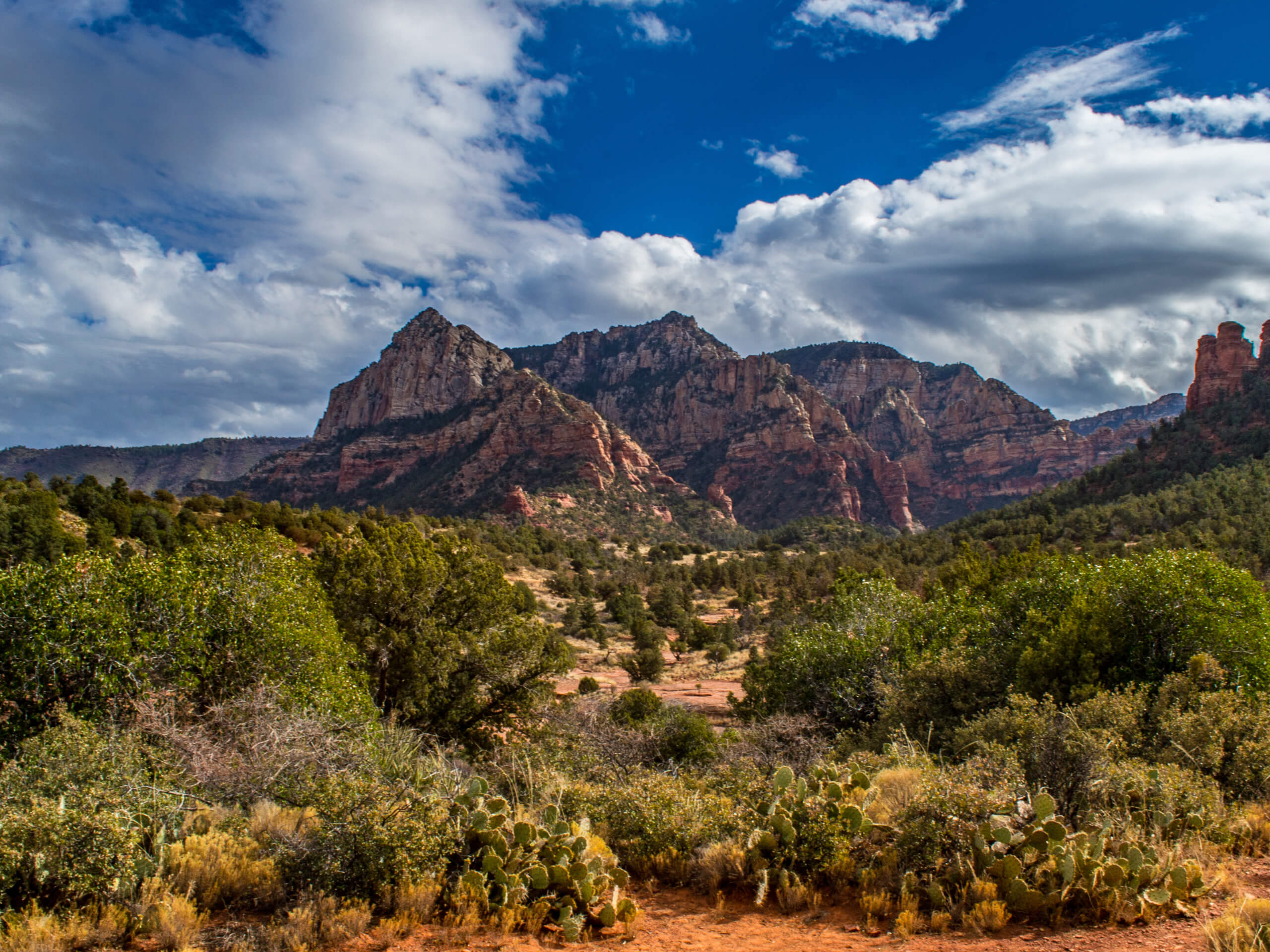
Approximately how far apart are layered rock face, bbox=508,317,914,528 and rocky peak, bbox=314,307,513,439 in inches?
1297

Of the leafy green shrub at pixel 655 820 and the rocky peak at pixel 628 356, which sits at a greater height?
the rocky peak at pixel 628 356

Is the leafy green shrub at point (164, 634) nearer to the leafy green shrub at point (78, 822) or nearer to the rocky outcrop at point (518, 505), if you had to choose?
the leafy green shrub at point (78, 822)

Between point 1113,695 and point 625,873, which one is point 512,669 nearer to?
point 625,873

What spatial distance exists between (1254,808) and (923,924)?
4.99 meters

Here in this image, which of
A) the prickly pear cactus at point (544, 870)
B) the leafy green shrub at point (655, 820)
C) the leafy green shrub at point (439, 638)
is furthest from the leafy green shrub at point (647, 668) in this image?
the prickly pear cactus at point (544, 870)

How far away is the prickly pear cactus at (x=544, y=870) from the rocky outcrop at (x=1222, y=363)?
335 feet

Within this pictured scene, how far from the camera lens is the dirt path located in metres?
5.93

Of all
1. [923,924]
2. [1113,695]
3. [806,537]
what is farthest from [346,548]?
[806,537]

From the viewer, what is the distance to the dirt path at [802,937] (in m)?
5.93

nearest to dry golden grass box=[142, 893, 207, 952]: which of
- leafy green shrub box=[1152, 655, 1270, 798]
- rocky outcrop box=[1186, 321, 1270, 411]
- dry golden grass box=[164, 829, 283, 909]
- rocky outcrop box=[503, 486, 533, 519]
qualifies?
dry golden grass box=[164, 829, 283, 909]

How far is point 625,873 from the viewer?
740 centimetres

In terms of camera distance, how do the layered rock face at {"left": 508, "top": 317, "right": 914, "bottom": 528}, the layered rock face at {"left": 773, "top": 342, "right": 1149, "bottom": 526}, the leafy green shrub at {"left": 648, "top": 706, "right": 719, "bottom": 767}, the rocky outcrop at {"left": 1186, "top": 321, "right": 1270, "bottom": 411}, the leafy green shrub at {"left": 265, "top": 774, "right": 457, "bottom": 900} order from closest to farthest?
1. the leafy green shrub at {"left": 265, "top": 774, "right": 457, "bottom": 900}
2. the leafy green shrub at {"left": 648, "top": 706, "right": 719, "bottom": 767}
3. the rocky outcrop at {"left": 1186, "top": 321, "right": 1270, "bottom": 411}
4. the layered rock face at {"left": 508, "top": 317, "right": 914, "bottom": 528}
5. the layered rock face at {"left": 773, "top": 342, "right": 1149, "bottom": 526}

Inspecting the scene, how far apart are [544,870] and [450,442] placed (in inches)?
4890

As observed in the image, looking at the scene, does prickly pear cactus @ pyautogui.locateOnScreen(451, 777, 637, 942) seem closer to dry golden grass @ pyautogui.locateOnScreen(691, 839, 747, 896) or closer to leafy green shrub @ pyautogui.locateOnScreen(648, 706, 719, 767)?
dry golden grass @ pyautogui.locateOnScreen(691, 839, 747, 896)
